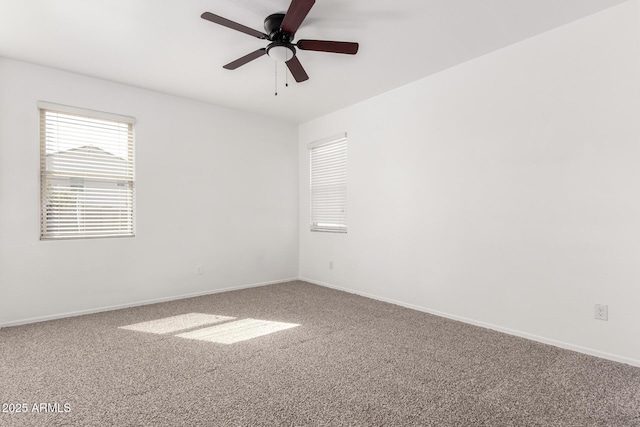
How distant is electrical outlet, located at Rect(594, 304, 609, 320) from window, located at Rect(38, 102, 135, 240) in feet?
15.4

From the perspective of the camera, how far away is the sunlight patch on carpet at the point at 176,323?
3080 millimetres

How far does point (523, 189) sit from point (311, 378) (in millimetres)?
2400

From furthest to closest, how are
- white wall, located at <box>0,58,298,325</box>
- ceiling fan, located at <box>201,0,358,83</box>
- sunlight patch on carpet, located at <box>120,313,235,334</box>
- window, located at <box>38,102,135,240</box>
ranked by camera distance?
window, located at <box>38,102,135,240</box> → white wall, located at <box>0,58,298,325</box> → sunlight patch on carpet, located at <box>120,313,235,334</box> → ceiling fan, located at <box>201,0,358,83</box>

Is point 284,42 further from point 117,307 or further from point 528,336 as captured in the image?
point 117,307

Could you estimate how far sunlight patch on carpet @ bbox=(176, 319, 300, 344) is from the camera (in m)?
2.84

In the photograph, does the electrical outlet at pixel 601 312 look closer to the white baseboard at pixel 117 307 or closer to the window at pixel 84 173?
the white baseboard at pixel 117 307

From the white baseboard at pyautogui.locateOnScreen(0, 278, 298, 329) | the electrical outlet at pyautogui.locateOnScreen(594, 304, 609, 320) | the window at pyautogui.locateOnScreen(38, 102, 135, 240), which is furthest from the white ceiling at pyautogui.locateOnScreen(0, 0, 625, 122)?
the white baseboard at pyautogui.locateOnScreen(0, 278, 298, 329)

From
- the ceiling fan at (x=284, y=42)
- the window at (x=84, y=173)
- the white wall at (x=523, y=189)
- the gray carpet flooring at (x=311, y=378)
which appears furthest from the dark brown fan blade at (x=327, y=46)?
the window at (x=84, y=173)

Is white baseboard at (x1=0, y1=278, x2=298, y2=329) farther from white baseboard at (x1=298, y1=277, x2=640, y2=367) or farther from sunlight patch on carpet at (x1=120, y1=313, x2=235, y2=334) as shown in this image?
white baseboard at (x1=298, y1=277, x2=640, y2=367)

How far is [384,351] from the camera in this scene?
2.54 meters

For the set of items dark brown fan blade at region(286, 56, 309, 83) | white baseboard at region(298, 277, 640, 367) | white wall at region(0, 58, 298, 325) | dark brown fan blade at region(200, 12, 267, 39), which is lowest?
white baseboard at region(298, 277, 640, 367)

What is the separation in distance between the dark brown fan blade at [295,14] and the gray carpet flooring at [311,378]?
2.35 meters

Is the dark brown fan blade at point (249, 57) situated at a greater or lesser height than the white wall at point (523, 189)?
greater

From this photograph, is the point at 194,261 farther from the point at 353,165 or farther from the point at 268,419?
the point at 268,419
